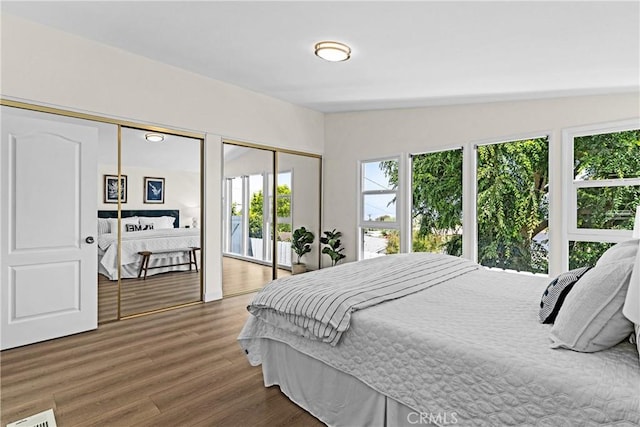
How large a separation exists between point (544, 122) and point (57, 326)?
17.1 ft

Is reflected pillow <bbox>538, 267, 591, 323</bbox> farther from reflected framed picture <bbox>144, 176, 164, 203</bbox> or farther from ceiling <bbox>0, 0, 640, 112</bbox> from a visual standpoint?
reflected framed picture <bbox>144, 176, 164, 203</bbox>

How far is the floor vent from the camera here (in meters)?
1.83

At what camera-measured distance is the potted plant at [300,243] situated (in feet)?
17.8

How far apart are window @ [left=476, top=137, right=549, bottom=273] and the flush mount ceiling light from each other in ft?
7.05

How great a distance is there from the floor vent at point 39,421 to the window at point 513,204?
4.19 meters

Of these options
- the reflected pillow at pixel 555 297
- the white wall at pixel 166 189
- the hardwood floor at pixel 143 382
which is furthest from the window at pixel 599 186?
the white wall at pixel 166 189

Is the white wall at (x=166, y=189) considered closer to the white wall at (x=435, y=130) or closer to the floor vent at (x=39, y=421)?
the floor vent at (x=39, y=421)

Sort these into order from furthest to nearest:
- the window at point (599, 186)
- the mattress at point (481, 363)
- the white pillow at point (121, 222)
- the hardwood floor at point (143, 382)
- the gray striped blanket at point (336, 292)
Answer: the white pillow at point (121, 222) → the window at point (599, 186) → the hardwood floor at point (143, 382) → the gray striped blanket at point (336, 292) → the mattress at point (481, 363)

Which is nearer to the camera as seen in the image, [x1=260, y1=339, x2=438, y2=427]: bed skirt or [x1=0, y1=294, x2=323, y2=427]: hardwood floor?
[x1=260, y1=339, x2=438, y2=427]: bed skirt

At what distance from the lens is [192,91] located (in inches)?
158

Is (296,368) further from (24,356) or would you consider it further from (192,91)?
(192,91)

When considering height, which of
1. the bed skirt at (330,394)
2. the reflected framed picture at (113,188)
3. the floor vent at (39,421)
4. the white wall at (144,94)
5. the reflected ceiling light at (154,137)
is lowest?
the floor vent at (39,421)

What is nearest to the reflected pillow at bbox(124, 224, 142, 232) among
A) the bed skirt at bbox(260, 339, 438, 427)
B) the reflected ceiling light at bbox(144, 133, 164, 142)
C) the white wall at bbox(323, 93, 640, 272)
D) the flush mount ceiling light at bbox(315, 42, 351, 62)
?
the reflected ceiling light at bbox(144, 133, 164, 142)

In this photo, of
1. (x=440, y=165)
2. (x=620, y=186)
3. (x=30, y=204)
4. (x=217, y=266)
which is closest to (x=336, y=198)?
(x=440, y=165)
